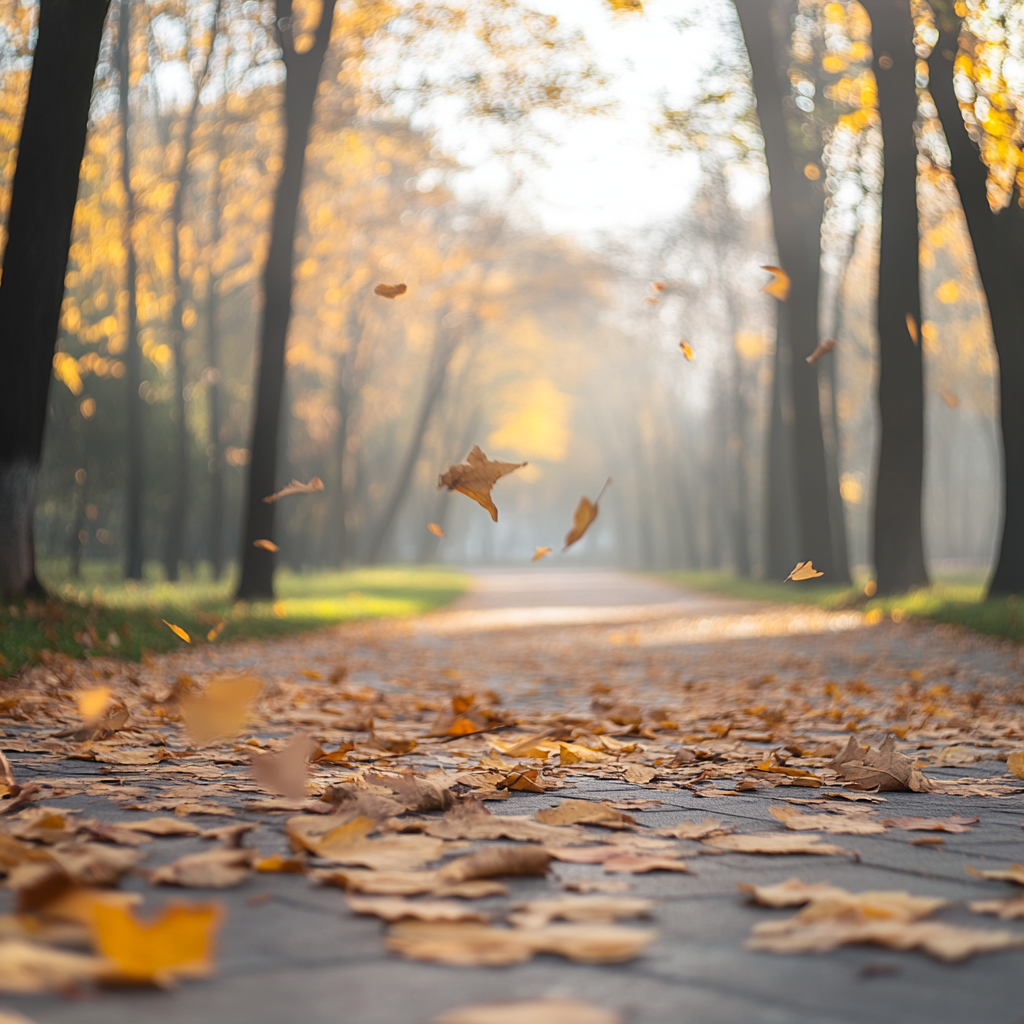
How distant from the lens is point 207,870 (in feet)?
7.24

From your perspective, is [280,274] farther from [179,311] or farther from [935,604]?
[935,604]

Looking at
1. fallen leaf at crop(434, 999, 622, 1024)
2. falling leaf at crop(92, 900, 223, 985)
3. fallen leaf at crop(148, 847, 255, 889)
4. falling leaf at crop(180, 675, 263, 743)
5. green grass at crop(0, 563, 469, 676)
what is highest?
falling leaf at crop(180, 675, 263, 743)

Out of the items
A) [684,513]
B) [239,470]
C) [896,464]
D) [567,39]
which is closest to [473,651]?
[896,464]

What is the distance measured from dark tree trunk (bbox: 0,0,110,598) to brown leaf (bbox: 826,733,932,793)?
6.35 metres

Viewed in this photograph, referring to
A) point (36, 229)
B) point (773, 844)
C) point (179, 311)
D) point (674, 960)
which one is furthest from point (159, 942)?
point (179, 311)

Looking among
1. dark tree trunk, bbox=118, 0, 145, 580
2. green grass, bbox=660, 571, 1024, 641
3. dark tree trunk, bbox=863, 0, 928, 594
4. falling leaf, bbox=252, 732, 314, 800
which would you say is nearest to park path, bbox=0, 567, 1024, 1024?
falling leaf, bbox=252, 732, 314, 800

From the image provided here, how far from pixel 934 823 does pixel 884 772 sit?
0.56 meters

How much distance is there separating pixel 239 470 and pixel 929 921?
27.3 m

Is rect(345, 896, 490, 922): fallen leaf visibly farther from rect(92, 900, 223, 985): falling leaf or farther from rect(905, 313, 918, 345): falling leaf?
rect(905, 313, 918, 345): falling leaf

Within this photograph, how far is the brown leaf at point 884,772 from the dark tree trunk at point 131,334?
15.4 metres

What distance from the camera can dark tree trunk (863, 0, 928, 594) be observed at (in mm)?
12891

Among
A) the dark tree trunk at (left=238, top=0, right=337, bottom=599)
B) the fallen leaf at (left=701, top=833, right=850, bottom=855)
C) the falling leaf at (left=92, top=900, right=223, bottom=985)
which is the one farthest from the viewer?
the dark tree trunk at (left=238, top=0, right=337, bottom=599)

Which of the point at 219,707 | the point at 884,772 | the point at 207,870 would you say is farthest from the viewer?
the point at 884,772

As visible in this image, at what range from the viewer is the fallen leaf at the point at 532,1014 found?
1457 millimetres
